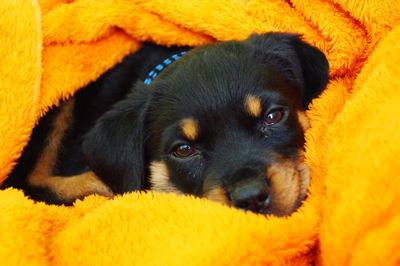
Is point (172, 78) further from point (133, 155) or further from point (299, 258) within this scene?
point (299, 258)

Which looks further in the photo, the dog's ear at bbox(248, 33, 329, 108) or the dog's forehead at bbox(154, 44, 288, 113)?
the dog's ear at bbox(248, 33, 329, 108)

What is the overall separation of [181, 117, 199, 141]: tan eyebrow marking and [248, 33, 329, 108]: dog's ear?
40cm

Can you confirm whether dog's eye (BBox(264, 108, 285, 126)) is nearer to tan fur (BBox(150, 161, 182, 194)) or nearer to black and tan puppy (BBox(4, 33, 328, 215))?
black and tan puppy (BBox(4, 33, 328, 215))

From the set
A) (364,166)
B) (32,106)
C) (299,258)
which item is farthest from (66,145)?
(364,166)

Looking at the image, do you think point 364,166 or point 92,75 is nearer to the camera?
point 364,166

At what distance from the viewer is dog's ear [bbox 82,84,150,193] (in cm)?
191

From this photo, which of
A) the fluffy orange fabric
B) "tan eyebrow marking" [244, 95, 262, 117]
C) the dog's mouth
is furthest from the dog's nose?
"tan eyebrow marking" [244, 95, 262, 117]

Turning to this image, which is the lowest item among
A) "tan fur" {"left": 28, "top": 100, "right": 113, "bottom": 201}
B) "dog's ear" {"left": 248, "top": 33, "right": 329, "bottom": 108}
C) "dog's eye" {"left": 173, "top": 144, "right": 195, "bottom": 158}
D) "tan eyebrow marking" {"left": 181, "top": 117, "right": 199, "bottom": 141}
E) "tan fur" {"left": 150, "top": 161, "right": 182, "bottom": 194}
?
"tan fur" {"left": 28, "top": 100, "right": 113, "bottom": 201}

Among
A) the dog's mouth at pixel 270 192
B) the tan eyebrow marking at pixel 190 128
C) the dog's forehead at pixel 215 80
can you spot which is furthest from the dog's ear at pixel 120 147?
the dog's mouth at pixel 270 192

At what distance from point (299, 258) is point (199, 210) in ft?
0.93

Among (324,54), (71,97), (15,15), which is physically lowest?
(71,97)

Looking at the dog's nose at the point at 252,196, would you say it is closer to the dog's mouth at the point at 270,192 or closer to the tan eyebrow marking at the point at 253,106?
the dog's mouth at the point at 270,192

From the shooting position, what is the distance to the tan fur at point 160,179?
1.88m

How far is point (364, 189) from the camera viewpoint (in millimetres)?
1188
